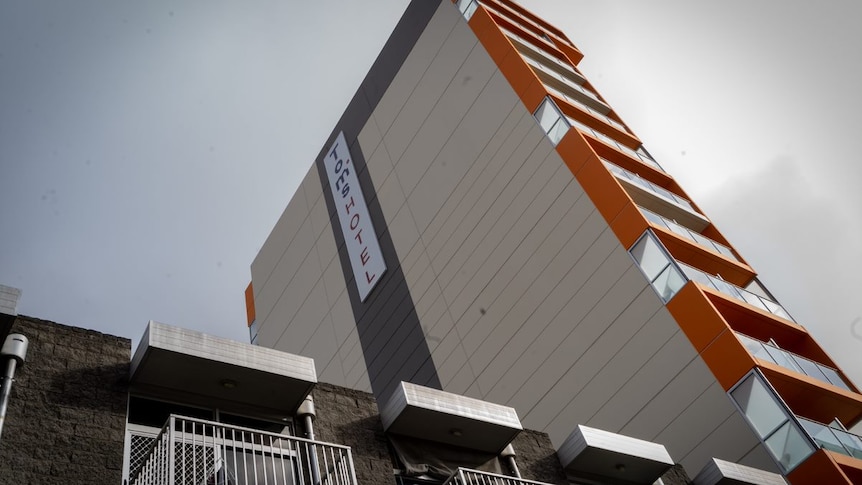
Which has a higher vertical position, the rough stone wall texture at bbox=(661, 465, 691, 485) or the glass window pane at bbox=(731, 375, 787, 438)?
the glass window pane at bbox=(731, 375, 787, 438)

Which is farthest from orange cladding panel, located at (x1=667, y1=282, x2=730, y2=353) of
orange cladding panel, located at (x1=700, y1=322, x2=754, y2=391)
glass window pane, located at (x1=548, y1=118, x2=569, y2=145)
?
glass window pane, located at (x1=548, y1=118, x2=569, y2=145)

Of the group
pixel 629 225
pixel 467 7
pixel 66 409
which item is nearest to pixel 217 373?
pixel 66 409

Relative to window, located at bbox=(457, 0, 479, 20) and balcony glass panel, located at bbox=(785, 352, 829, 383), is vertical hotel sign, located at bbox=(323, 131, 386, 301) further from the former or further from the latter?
balcony glass panel, located at bbox=(785, 352, 829, 383)

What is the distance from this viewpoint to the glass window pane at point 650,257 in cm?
2331

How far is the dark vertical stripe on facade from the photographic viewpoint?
33.3 meters

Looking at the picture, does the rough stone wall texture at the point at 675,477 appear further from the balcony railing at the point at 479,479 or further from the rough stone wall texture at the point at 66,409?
the rough stone wall texture at the point at 66,409

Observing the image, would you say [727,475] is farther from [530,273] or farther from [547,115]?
[547,115]

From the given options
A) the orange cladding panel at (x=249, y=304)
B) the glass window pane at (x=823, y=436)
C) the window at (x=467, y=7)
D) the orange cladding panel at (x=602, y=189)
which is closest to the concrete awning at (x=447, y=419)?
the glass window pane at (x=823, y=436)

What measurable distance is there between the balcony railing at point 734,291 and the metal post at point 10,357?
17.4m

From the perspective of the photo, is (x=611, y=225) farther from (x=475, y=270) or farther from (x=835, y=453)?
(x=835, y=453)

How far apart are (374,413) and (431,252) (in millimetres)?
19426

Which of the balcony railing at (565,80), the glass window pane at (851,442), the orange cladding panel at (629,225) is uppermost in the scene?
the balcony railing at (565,80)

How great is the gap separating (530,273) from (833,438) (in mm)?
11212

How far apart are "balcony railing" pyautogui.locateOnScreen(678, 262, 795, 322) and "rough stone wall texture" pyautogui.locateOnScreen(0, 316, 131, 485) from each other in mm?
16328
